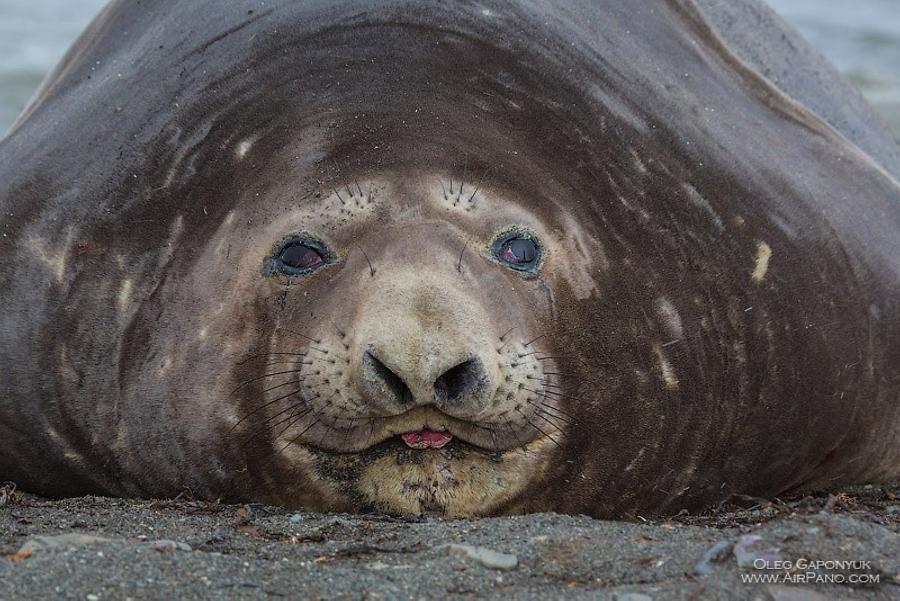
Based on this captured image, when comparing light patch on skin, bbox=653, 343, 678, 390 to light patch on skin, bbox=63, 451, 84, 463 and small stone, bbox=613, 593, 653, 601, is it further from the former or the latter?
light patch on skin, bbox=63, 451, 84, 463

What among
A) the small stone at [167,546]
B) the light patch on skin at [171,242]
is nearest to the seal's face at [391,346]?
the light patch on skin at [171,242]

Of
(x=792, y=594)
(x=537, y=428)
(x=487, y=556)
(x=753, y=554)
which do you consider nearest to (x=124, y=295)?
(x=537, y=428)

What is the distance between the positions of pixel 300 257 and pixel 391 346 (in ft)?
2.50

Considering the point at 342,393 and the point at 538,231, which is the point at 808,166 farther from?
the point at 342,393

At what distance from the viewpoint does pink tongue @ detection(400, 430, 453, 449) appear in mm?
4398

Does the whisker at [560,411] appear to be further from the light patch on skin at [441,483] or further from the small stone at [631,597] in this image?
the small stone at [631,597]

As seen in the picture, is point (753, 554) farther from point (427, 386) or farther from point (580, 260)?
point (580, 260)

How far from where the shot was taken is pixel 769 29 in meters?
7.80

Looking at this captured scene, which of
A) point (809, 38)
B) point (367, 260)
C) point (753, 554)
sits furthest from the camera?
point (809, 38)

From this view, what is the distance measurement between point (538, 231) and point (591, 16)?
1058mm

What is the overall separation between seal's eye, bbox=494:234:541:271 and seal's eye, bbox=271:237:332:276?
1.70 feet

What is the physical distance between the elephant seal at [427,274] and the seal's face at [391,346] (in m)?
0.01

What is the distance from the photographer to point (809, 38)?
18.4 metres

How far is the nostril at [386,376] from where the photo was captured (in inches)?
165
